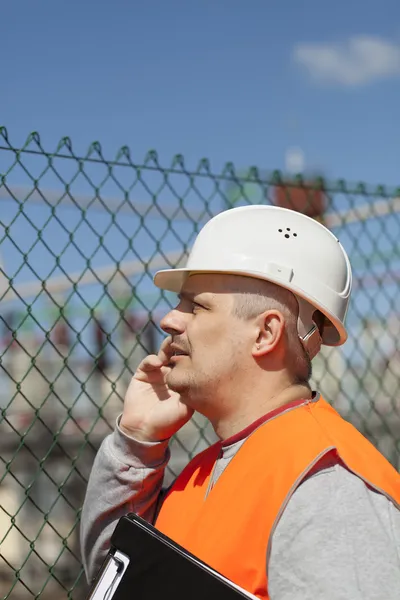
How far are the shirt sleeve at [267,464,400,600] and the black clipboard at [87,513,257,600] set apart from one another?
113 millimetres

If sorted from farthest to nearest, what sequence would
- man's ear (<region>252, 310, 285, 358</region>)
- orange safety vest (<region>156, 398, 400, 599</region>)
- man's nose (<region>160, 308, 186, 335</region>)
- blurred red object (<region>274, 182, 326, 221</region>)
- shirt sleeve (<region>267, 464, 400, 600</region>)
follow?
blurred red object (<region>274, 182, 326, 221</region>) < man's nose (<region>160, 308, 186, 335</region>) < man's ear (<region>252, 310, 285, 358</region>) < orange safety vest (<region>156, 398, 400, 599</region>) < shirt sleeve (<region>267, 464, 400, 600</region>)

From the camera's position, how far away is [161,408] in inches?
108

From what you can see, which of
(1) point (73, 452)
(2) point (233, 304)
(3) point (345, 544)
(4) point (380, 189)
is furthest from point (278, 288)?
(1) point (73, 452)

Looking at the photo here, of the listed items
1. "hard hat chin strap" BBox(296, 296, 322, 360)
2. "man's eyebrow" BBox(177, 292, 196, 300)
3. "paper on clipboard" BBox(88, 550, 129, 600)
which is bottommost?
"paper on clipboard" BBox(88, 550, 129, 600)

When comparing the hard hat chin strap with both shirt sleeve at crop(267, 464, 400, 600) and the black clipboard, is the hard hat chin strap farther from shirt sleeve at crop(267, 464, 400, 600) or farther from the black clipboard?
the black clipboard

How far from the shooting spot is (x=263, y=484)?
84.7 inches

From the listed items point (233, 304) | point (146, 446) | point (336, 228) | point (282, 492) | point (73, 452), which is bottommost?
point (73, 452)

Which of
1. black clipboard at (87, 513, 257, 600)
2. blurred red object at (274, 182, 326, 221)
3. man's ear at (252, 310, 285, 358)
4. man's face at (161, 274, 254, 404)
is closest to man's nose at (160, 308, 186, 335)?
man's face at (161, 274, 254, 404)

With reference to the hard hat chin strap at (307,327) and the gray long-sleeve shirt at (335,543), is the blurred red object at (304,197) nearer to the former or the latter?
the hard hat chin strap at (307,327)

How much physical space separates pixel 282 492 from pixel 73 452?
19.5 feet

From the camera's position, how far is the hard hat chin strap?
8.25ft

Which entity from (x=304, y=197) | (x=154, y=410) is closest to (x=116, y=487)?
(x=154, y=410)

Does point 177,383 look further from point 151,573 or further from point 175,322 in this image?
point 151,573

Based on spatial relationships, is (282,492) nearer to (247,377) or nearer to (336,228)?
(247,377)
